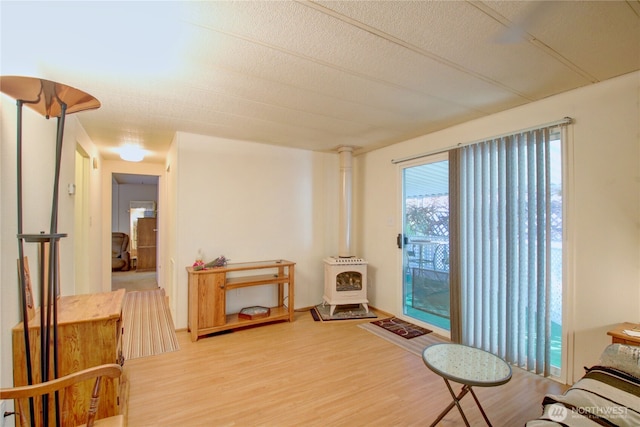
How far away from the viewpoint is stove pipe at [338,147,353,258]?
417 centimetres

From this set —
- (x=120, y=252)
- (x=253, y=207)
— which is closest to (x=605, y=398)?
(x=253, y=207)

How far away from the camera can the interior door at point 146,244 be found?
296 inches

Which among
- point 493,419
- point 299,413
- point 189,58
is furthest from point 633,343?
point 189,58

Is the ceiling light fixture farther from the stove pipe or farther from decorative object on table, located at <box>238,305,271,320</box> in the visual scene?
the stove pipe

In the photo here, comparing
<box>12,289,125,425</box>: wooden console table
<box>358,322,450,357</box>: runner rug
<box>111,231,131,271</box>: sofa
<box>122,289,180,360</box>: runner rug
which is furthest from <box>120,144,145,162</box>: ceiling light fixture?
<box>111,231,131,271</box>: sofa

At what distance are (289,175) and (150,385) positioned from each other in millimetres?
2868

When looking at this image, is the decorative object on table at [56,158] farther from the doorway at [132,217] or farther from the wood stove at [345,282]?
the doorway at [132,217]

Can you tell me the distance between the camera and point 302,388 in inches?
88.0

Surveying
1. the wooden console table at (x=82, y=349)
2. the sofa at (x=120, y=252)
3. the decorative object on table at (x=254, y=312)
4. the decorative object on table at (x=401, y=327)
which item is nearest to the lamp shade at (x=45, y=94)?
the wooden console table at (x=82, y=349)

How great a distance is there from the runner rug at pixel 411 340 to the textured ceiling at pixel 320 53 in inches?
94.0

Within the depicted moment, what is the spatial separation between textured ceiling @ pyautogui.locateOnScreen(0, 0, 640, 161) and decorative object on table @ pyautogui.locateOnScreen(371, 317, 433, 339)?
2.44 metres

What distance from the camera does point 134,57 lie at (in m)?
1.84

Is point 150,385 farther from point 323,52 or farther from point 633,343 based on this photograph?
point 633,343

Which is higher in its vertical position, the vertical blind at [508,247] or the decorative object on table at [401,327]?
the vertical blind at [508,247]
